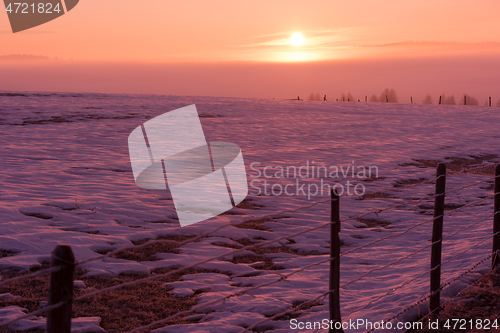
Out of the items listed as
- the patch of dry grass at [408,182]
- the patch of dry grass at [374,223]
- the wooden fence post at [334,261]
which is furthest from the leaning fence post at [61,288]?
the patch of dry grass at [408,182]

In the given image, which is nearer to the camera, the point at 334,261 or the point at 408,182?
the point at 334,261

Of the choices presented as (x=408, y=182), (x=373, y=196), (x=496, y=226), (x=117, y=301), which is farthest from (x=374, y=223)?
(x=117, y=301)

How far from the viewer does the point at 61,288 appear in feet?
6.94

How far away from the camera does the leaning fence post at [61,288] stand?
210cm

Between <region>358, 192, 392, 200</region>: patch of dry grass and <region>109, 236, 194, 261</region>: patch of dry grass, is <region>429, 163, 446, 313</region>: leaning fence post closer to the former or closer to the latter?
<region>109, 236, 194, 261</region>: patch of dry grass

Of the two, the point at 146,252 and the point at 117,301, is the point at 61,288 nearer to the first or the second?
the point at 117,301

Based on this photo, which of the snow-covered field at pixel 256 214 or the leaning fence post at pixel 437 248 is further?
the snow-covered field at pixel 256 214

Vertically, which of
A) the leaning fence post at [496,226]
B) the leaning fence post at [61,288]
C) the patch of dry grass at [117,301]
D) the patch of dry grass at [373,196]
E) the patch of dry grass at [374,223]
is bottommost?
the patch of dry grass at [374,223]

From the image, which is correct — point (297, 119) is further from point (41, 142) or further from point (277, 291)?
point (277, 291)

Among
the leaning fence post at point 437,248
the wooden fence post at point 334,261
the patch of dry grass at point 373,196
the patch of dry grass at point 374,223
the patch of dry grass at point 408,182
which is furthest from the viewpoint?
the patch of dry grass at point 408,182

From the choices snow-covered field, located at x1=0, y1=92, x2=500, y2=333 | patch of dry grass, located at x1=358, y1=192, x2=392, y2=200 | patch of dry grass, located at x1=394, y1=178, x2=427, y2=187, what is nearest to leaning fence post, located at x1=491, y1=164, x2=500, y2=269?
snow-covered field, located at x1=0, y1=92, x2=500, y2=333

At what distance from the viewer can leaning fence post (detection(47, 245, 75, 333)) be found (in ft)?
6.88

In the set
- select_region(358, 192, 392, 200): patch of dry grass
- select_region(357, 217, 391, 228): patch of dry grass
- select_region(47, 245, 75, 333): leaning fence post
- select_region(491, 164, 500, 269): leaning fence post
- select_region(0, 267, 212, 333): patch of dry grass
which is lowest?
select_region(357, 217, 391, 228): patch of dry grass

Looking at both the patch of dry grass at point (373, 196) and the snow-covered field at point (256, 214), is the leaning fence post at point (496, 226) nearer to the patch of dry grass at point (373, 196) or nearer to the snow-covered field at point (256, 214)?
the snow-covered field at point (256, 214)
